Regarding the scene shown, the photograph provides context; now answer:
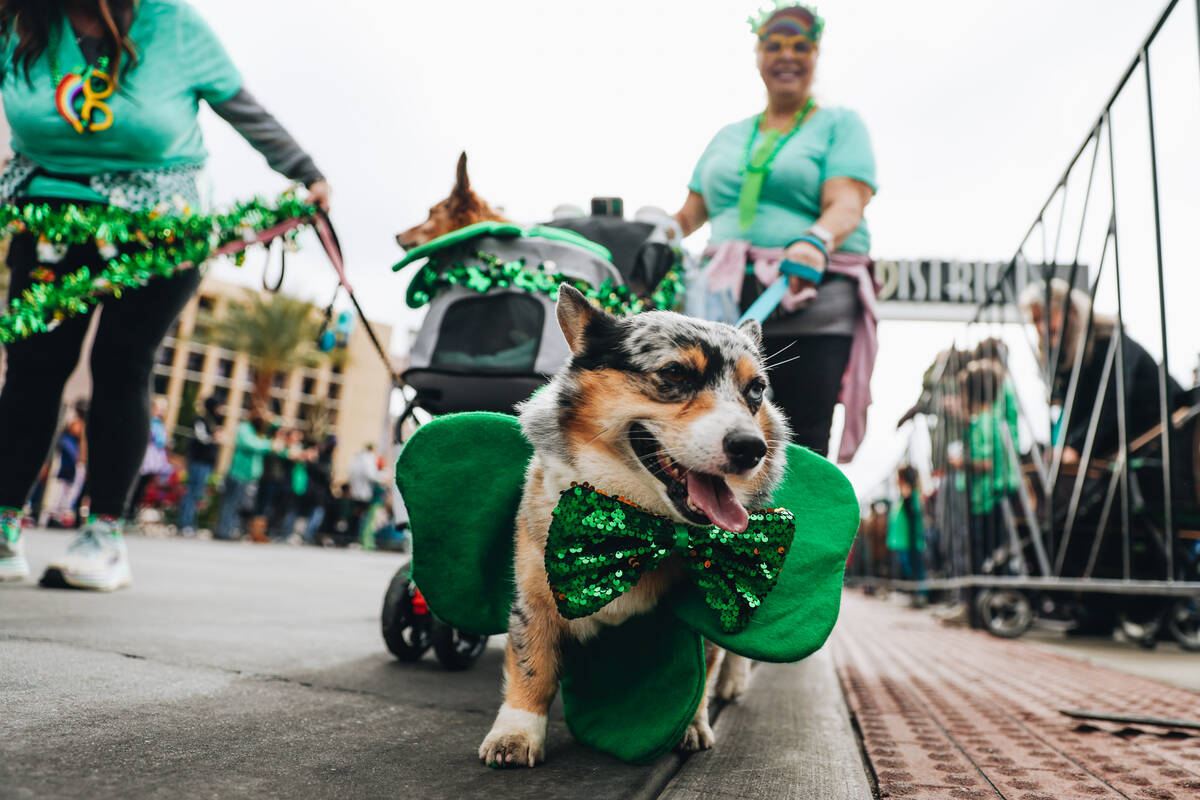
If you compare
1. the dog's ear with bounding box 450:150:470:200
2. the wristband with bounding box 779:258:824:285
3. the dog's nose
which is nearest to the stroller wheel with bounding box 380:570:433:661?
the dog's nose

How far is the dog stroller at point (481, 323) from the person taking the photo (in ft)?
7.27

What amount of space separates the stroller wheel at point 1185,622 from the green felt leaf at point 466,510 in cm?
522

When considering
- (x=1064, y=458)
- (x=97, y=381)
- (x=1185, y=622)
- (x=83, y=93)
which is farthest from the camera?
(x=1185, y=622)

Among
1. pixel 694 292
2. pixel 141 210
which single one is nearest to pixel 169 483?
pixel 141 210

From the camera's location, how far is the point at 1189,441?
176 inches

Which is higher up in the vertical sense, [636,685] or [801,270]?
[801,270]

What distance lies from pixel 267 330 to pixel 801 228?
28.4 meters

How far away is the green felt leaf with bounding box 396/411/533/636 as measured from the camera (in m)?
1.63

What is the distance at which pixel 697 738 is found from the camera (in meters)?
1.65

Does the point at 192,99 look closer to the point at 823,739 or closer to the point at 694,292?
the point at 694,292

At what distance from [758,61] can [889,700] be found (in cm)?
232

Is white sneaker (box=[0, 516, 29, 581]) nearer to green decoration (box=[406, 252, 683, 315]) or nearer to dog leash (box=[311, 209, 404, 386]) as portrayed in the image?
dog leash (box=[311, 209, 404, 386])

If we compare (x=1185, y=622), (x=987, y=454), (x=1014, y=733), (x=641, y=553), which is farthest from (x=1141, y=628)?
(x=641, y=553)

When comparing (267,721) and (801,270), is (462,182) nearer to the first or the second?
(801,270)
